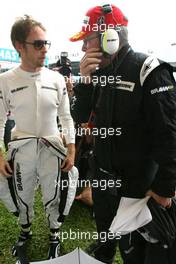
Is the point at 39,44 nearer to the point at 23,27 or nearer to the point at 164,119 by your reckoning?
the point at 23,27

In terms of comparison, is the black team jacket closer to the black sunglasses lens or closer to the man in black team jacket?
the man in black team jacket

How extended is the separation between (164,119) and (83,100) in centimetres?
31

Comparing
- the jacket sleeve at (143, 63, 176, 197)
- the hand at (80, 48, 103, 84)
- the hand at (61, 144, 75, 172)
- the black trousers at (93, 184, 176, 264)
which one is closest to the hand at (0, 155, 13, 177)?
the hand at (61, 144, 75, 172)

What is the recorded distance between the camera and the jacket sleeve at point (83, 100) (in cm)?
99

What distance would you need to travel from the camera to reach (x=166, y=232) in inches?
34.9

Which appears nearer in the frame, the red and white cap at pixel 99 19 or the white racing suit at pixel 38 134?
the red and white cap at pixel 99 19

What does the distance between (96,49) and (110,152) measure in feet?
1.07

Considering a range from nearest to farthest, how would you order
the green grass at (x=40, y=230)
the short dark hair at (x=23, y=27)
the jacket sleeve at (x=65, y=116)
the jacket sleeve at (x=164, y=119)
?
1. the jacket sleeve at (x=164, y=119)
2. the short dark hair at (x=23, y=27)
3. the jacket sleeve at (x=65, y=116)
4. the green grass at (x=40, y=230)

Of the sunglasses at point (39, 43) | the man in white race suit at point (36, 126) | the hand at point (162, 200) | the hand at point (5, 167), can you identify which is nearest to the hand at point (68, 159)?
the man in white race suit at point (36, 126)

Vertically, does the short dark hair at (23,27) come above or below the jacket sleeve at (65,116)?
above

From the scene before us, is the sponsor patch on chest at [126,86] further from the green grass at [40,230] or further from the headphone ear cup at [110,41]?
the green grass at [40,230]

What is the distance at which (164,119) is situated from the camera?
2.64 feet

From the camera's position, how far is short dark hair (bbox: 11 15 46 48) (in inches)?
48.5

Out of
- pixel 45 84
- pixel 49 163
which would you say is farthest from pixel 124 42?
pixel 49 163
